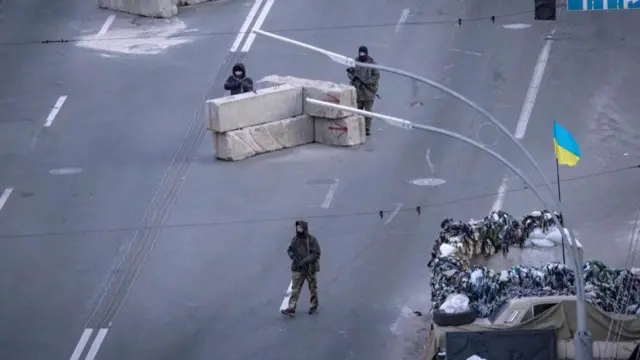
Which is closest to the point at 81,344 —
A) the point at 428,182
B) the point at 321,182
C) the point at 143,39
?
the point at 321,182

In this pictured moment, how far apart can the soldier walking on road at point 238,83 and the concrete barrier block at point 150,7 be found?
7816mm

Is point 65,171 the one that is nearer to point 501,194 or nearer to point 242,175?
point 242,175

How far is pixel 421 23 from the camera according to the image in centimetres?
4344

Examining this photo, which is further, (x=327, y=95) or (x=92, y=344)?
(x=327, y=95)

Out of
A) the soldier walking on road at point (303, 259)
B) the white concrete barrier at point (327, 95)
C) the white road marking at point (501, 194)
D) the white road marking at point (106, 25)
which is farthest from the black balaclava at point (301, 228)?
the white road marking at point (106, 25)

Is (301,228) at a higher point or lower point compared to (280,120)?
higher

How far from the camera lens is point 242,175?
118 feet

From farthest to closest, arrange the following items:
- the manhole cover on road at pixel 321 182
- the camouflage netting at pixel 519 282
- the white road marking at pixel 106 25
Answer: the white road marking at pixel 106 25
the manhole cover on road at pixel 321 182
the camouflage netting at pixel 519 282

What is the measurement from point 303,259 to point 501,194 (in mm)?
6900

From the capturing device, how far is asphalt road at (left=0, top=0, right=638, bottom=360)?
96.0 feet

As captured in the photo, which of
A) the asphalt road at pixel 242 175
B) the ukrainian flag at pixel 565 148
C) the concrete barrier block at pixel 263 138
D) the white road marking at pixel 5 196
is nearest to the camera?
the ukrainian flag at pixel 565 148

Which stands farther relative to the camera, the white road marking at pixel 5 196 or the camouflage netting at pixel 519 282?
the white road marking at pixel 5 196

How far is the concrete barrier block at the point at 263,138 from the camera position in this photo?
36.7 metres

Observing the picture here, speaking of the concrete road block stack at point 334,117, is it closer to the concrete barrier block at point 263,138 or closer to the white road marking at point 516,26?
the concrete barrier block at point 263,138
